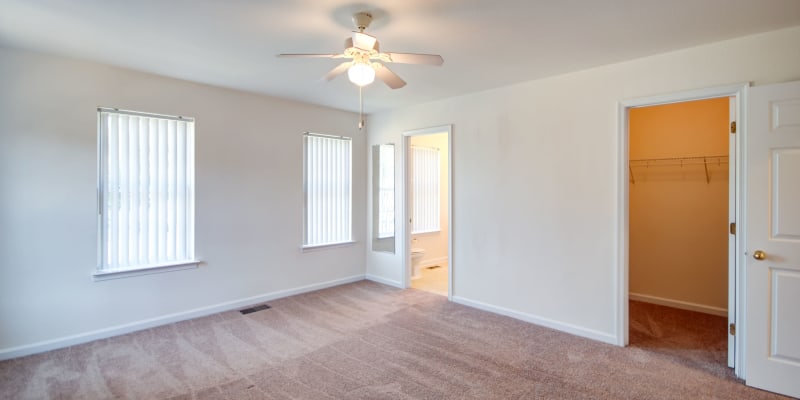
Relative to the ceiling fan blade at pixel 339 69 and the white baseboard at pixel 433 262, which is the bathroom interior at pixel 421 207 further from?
the ceiling fan blade at pixel 339 69

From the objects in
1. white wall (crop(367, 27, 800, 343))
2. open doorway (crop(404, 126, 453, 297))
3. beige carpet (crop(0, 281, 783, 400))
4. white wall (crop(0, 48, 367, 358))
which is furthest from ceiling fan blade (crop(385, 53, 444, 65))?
open doorway (crop(404, 126, 453, 297))

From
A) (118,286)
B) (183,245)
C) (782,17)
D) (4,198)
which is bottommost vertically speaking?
(118,286)

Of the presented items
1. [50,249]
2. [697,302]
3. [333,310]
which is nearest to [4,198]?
[50,249]

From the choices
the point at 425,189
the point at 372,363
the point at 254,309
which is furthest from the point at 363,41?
the point at 425,189

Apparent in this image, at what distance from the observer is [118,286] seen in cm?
364

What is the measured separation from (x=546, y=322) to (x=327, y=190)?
326cm

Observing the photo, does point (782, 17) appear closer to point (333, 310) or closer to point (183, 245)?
point (333, 310)

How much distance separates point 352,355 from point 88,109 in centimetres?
328

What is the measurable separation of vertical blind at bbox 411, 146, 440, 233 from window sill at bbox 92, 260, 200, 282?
12.2 feet

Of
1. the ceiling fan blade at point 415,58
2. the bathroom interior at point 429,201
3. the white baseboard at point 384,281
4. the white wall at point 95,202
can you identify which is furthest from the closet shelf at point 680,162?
the white wall at point 95,202

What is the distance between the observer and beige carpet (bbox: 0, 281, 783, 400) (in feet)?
8.66

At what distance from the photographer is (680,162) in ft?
14.6

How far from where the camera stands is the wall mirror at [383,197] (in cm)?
554

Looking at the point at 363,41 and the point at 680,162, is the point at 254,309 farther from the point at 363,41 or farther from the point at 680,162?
the point at 680,162
